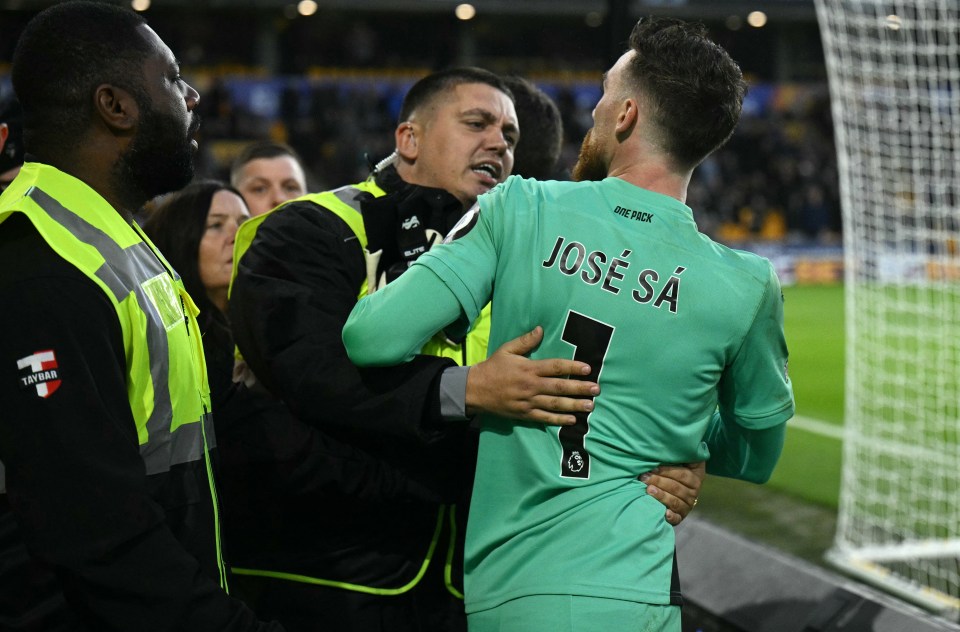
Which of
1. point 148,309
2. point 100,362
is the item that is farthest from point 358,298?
point 100,362

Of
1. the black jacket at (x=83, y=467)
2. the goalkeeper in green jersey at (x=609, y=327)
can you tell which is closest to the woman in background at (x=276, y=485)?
the goalkeeper in green jersey at (x=609, y=327)

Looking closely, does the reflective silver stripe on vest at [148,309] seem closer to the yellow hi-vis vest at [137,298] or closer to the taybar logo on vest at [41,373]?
the yellow hi-vis vest at [137,298]

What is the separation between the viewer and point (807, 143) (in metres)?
26.3

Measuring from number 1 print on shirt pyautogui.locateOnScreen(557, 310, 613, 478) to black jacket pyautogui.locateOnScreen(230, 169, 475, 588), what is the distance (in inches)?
11.3

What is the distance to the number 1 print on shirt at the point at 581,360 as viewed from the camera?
1.82m

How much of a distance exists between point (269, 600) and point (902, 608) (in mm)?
1681

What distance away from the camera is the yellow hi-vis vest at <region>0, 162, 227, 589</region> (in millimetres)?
1552

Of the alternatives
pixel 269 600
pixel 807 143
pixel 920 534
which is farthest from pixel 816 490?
pixel 807 143

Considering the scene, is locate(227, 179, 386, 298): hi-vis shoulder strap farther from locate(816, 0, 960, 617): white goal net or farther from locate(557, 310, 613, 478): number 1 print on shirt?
locate(816, 0, 960, 617): white goal net

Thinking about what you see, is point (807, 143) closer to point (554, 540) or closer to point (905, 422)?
point (905, 422)

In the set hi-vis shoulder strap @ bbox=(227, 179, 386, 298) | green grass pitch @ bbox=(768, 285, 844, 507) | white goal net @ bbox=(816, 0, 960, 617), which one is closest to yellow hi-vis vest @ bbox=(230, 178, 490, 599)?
hi-vis shoulder strap @ bbox=(227, 179, 386, 298)

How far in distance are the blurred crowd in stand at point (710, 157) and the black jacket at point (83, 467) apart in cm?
1759

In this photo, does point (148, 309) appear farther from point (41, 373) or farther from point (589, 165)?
point (589, 165)

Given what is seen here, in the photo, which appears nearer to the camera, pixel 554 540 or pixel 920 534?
pixel 554 540
